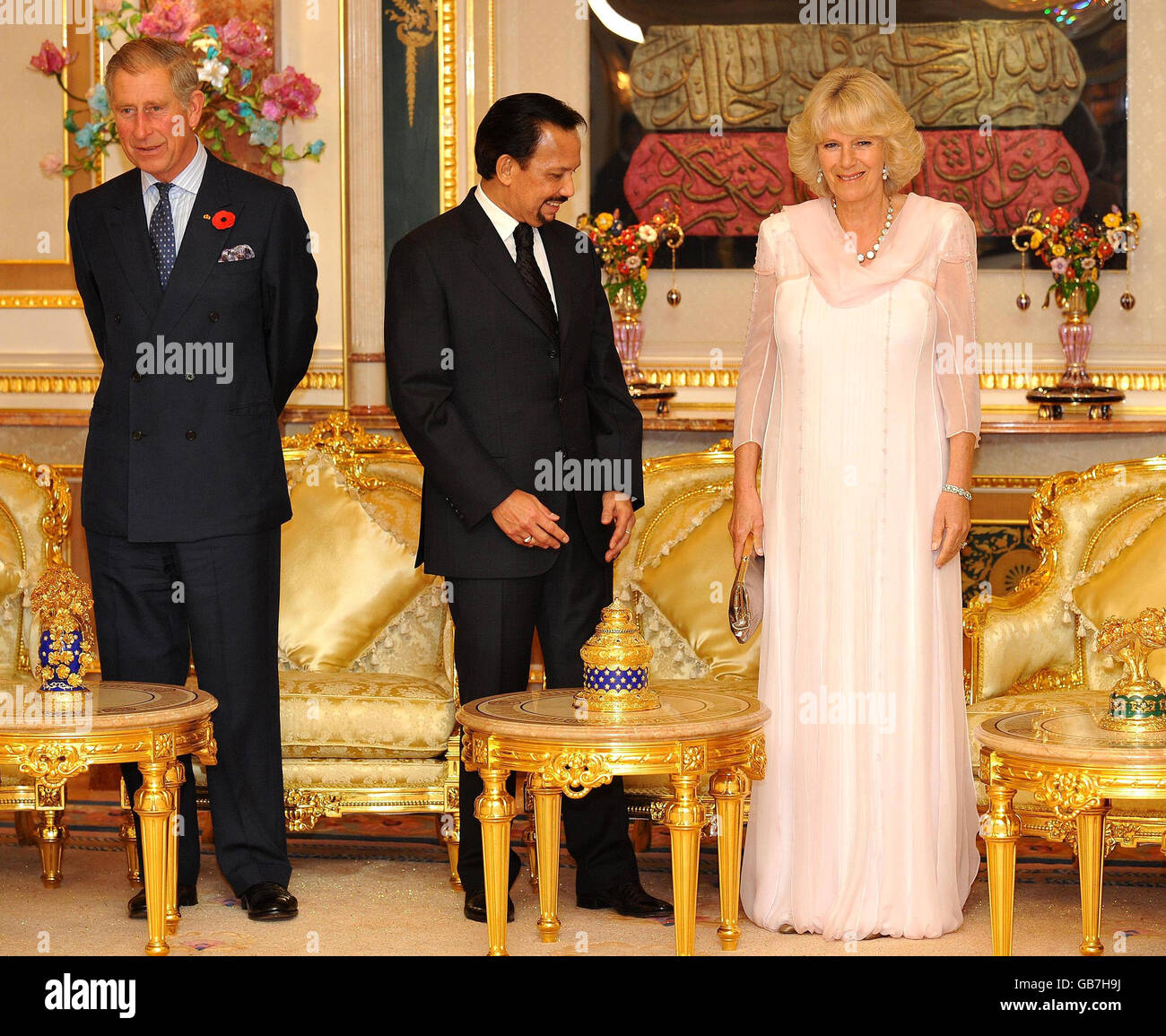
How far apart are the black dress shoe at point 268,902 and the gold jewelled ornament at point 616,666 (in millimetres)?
1023

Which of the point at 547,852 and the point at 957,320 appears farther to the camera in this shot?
the point at 957,320

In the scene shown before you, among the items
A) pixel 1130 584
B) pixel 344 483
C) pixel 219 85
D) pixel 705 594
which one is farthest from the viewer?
pixel 219 85

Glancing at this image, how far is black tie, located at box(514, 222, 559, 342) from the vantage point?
164 inches

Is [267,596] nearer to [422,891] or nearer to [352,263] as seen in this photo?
[422,891]

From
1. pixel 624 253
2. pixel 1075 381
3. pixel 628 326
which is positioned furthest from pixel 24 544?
pixel 1075 381

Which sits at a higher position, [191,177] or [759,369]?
[191,177]

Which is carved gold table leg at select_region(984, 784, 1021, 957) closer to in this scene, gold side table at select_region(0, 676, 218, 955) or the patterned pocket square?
gold side table at select_region(0, 676, 218, 955)

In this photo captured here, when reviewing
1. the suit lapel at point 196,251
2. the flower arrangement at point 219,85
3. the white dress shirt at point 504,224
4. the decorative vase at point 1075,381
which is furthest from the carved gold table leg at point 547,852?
the decorative vase at point 1075,381

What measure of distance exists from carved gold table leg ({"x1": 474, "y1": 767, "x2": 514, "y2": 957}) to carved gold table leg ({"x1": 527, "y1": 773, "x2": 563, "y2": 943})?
0.09 metres

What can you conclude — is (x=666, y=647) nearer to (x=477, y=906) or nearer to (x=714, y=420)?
A: (x=477, y=906)

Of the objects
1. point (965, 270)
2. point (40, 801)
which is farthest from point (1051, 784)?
point (40, 801)

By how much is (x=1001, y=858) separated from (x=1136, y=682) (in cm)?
46

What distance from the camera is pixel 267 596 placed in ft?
14.0

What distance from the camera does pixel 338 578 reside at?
5.17 m
